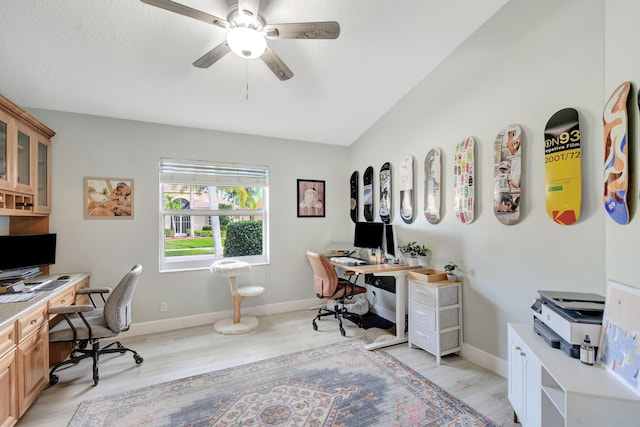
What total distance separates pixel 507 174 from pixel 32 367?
3779mm

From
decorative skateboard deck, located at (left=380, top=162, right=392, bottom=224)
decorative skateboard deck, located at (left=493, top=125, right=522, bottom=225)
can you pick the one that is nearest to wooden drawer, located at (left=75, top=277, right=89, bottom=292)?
A: decorative skateboard deck, located at (left=380, top=162, right=392, bottom=224)

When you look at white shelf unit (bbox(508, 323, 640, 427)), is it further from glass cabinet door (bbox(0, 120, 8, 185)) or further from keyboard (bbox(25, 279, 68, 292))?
glass cabinet door (bbox(0, 120, 8, 185))

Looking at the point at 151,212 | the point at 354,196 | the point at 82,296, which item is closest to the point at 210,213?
the point at 151,212

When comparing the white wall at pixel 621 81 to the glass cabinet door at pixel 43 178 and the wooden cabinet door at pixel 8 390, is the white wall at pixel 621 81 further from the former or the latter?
the glass cabinet door at pixel 43 178

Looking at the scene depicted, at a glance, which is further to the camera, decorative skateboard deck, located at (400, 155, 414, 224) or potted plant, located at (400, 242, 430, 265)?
decorative skateboard deck, located at (400, 155, 414, 224)

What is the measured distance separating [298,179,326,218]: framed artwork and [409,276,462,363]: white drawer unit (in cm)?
192

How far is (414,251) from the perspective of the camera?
10.1ft

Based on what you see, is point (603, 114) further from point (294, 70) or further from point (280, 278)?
point (280, 278)

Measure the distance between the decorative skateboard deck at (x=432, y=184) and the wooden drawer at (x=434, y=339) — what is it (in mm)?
1081

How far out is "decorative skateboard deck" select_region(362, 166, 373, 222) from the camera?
399cm

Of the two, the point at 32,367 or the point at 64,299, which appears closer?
the point at 32,367

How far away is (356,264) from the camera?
3.32m

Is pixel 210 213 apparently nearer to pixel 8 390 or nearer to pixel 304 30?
pixel 8 390

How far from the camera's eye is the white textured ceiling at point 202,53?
198 cm
